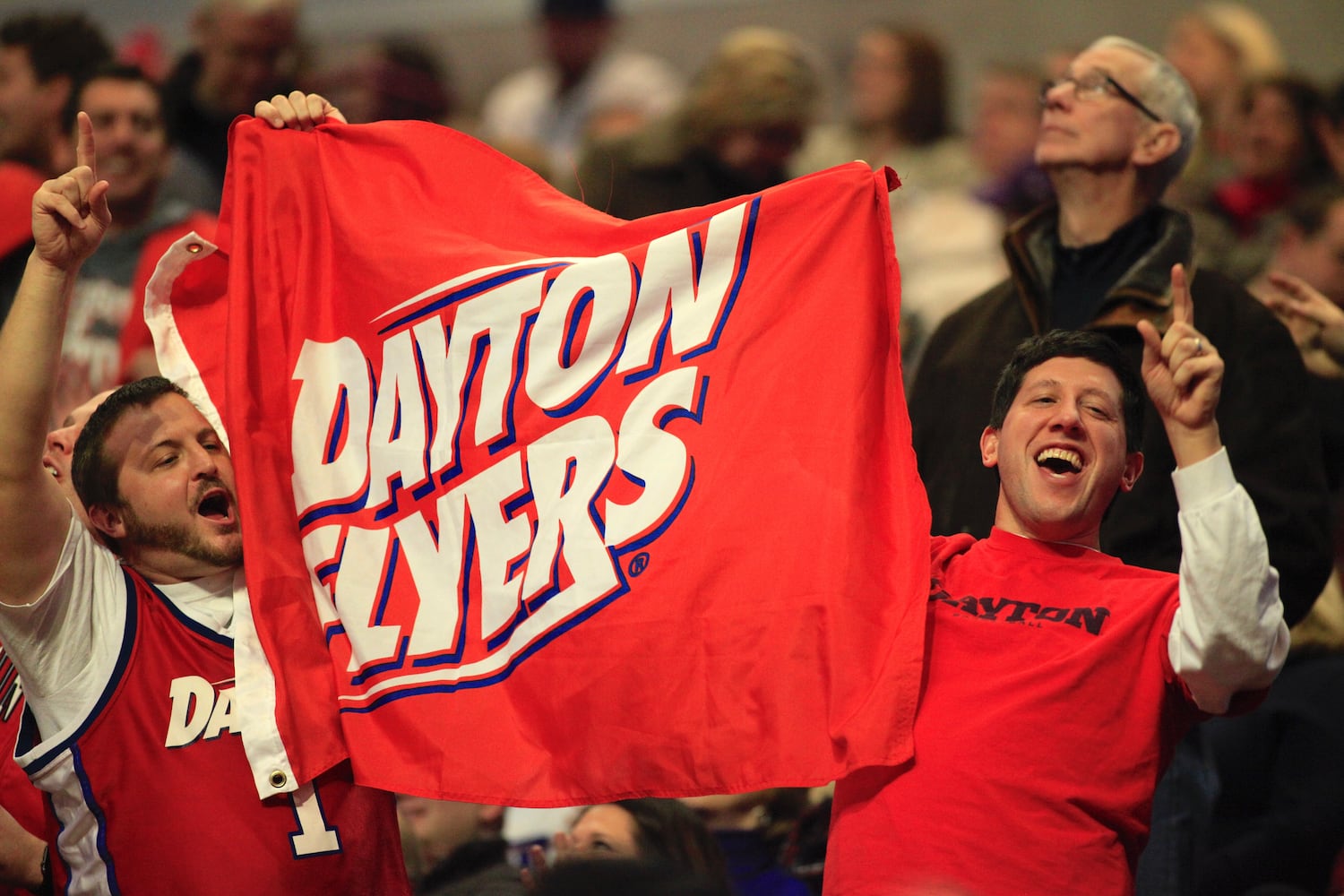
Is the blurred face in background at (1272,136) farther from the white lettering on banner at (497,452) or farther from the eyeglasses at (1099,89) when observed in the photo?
the white lettering on banner at (497,452)

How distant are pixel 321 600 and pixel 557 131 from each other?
5.21 m

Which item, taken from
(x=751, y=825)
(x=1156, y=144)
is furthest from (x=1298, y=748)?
(x=1156, y=144)

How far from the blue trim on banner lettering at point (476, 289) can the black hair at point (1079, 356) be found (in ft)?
3.21

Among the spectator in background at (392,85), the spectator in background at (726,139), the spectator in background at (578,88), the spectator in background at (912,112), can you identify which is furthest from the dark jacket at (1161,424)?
the spectator in background at (578,88)

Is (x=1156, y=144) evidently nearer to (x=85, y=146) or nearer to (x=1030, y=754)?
(x=1030, y=754)

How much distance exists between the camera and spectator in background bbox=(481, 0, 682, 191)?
8375 mm

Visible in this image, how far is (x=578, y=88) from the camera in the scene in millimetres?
8484

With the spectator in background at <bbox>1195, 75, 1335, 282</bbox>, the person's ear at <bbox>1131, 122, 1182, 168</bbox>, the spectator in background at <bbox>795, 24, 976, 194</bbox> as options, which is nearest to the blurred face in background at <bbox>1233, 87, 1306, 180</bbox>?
the spectator in background at <bbox>1195, 75, 1335, 282</bbox>

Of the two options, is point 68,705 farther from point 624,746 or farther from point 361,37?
point 361,37

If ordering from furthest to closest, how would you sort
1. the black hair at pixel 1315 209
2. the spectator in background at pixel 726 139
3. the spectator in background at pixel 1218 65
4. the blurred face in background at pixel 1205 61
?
the blurred face in background at pixel 1205 61 → the spectator in background at pixel 1218 65 → the spectator in background at pixel 726 139 → the black hair at pixel 1315 209

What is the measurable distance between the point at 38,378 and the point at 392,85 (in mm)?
4835

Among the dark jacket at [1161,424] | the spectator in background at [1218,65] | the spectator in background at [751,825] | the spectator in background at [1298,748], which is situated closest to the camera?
the dark jacket at [1161,424]

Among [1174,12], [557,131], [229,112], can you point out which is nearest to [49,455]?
[229,112]

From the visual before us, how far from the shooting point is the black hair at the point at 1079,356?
3.49 meters
